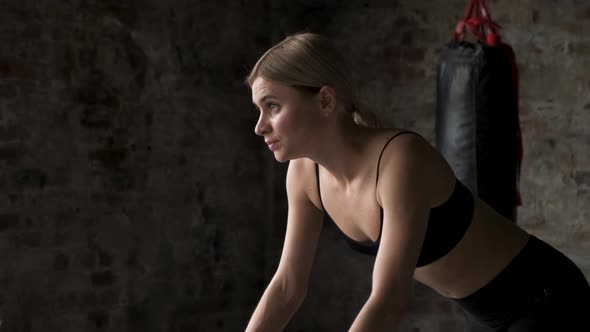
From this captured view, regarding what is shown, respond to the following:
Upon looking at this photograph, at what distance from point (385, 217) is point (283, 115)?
0.28 meters

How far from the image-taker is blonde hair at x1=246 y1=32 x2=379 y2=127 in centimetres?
151

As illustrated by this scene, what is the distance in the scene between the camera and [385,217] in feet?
4.74

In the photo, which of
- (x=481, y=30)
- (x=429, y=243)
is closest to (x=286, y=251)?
(x=429, y=243)

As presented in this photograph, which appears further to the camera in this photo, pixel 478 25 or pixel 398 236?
pixel 478 25

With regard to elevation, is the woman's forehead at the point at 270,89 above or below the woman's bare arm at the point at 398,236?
above

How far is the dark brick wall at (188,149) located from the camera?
2.94 metres

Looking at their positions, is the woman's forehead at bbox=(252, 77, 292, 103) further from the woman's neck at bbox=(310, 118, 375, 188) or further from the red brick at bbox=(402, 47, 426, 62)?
the red brick at bbox=(402, 47, 426, 62)

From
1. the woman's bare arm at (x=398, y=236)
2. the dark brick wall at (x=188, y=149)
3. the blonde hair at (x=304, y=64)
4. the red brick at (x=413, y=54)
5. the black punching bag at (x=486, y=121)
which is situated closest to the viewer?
the woman's bare arm at (x=398, y=236)

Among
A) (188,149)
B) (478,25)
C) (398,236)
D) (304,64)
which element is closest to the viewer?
(398,236)

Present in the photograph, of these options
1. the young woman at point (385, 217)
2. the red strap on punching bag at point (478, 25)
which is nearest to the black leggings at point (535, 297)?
the young woman at point (385, 217)

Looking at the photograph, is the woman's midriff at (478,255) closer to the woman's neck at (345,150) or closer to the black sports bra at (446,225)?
the black sports bra at (446,225)

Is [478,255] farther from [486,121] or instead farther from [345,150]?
[486,121]

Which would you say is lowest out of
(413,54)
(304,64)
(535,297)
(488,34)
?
(535,297)

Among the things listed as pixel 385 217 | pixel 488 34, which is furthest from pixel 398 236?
pixel 488 34
